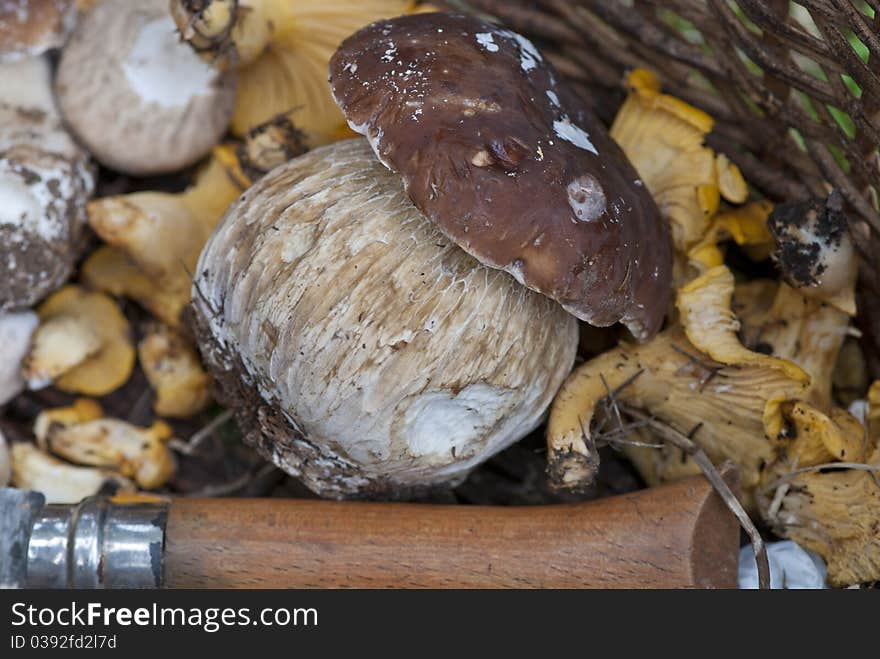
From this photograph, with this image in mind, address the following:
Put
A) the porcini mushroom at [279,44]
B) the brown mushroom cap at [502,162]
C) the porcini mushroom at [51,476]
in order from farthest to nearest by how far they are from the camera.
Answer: the porcini mushroom at [51,476] < the porcini mushroom at [279,44] < the brown mushroom cap at [502,162]

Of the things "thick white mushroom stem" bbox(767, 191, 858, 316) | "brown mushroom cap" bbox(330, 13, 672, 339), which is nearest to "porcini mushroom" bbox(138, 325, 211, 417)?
"brown mushroom cap" bbox(330, 13, 672, 339)

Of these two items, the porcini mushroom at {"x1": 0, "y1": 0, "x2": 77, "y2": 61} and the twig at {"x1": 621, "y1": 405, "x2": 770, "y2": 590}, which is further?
the porcini mushroom at {"x1": 0, "y1": 0, "x2": 77, "y2": 61}

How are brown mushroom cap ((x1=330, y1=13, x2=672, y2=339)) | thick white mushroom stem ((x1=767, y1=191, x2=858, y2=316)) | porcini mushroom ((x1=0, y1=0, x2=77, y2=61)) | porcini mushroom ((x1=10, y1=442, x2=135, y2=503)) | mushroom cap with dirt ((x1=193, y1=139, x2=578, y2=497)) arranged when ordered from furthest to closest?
porcini mushroom ((x1=10, y1=442, x2=135, y2=503)) → porcini mushroom ((x1=0, y1=0, x2=77, y2=61)) → thick white mushroom stem ((x1=767, y1=191, x2=858, y2=316)) → mushroom cap with dirt ((x1=193, y1=139, x2=578, y2=497)) → brown mushroom cap ((x1=330, y1=13, x2=672, y2=339))

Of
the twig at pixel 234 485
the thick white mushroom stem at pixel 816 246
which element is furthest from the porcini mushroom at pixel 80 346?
the thick white mushroom stem at pixel 816 246

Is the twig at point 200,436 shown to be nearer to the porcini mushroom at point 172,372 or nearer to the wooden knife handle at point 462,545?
the porcini mushroom at point 172,372

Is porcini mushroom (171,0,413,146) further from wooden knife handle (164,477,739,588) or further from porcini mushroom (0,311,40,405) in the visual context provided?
wooden knife handle (164,477,739,588)
